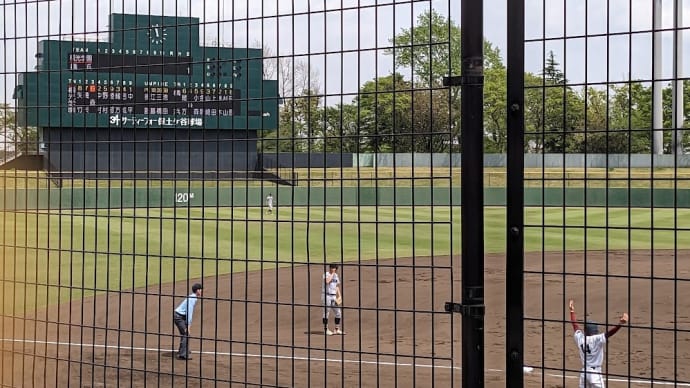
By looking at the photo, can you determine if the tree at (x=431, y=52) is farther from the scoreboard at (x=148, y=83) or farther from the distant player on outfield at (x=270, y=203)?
the distant player on outfield at (x=270, y=203)


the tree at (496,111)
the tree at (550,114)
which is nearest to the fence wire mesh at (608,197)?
the tree at (550,114)

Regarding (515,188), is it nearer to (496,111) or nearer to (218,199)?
(218,199)

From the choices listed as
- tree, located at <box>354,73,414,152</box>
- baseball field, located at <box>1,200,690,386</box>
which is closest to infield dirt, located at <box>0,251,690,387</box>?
baseball field, located at <box>1,200,690,386</box>

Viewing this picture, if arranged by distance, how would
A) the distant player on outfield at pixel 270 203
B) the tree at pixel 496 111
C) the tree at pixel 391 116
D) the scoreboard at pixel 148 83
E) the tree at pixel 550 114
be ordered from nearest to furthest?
the tree at pixel 550 114
the tree at pixel 391 116
the scoreboard at pixel 148 83
the distant player on outfield at pixel 270 203
the tree at pixel 496 111

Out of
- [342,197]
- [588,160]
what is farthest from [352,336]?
[342,197]

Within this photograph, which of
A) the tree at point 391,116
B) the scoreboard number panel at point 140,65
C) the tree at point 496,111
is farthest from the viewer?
the tree at point 496,111

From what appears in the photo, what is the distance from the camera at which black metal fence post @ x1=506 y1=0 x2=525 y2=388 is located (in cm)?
322

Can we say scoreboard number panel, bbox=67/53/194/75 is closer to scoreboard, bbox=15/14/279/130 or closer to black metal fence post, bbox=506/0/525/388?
scoreboard, bbox=15/14/279/130

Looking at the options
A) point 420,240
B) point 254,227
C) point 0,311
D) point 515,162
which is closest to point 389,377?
point 0,311

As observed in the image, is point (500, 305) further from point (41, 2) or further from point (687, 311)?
point (41, 2)

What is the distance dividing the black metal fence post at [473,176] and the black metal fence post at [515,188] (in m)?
0.11

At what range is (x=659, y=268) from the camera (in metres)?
22.2

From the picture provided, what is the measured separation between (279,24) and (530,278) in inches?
674

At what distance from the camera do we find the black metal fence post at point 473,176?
10.5 ft
